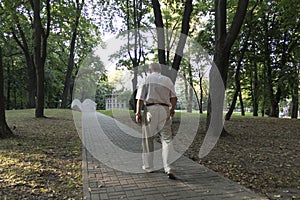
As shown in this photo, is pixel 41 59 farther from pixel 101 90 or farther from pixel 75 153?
pixel 75 153

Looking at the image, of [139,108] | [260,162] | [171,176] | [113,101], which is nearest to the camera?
[171,176]

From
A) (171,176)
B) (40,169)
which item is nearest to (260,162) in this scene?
(171,176)

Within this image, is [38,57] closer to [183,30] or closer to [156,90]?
[183,30]

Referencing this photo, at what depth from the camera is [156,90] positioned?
4.14 m

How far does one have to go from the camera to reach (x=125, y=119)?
1396cm

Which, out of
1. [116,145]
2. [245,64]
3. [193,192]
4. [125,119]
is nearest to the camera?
[193,192]

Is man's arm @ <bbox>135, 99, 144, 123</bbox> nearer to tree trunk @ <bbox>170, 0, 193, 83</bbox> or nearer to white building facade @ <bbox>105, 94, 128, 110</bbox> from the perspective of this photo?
white building facade @ <bbox>105, 94, 128, 110</bbox>

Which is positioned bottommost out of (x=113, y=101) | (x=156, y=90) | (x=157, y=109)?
(x=157, y=109)

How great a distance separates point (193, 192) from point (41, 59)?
38.3 ft

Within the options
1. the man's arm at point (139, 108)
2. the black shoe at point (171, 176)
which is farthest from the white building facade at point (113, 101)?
the black shoe at point (171, 176)

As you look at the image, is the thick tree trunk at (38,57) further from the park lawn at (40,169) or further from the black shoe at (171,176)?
the black shoe at (171,176)

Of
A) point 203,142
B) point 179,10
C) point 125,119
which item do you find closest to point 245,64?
point 179,10

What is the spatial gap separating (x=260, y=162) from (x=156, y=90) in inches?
105

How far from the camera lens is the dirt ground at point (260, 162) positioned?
12.1 ft
